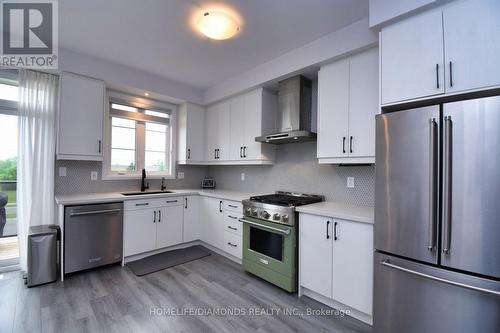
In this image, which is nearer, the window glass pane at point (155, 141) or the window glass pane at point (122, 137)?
the window glass pane at point (122, 137)

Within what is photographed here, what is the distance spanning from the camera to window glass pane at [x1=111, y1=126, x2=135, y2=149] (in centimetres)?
346

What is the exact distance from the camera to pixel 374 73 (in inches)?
81.5

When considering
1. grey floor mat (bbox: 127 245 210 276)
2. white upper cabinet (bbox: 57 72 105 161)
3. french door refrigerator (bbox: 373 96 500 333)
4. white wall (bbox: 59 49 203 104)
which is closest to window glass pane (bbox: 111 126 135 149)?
white upper cabinet (bbox: 57 72 105 161)

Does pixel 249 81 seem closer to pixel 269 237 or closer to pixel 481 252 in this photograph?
pixel 269 237

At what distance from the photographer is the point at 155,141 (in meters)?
3.92

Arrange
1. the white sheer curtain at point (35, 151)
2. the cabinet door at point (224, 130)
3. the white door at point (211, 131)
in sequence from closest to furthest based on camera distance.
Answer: the white sheer curtain at point (35, 151) → the cabinet door at point (224, 130) → the white door at point (211, 131)

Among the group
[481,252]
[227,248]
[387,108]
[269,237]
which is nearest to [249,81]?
[387,108]

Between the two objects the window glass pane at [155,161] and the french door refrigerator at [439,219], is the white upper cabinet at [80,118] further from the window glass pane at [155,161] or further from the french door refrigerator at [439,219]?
the french door refrigerator at [439,219]

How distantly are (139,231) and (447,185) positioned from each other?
3.27 m

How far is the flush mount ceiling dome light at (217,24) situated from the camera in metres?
1.94

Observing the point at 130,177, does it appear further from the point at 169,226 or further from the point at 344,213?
the point at 344,213

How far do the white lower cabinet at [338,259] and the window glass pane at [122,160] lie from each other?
287 centimetres

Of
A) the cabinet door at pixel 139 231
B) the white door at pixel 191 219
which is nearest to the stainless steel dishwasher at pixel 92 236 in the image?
the cabinet door at pixel 139 231

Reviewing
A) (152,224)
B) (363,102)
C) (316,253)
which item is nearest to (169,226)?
(152,224)
